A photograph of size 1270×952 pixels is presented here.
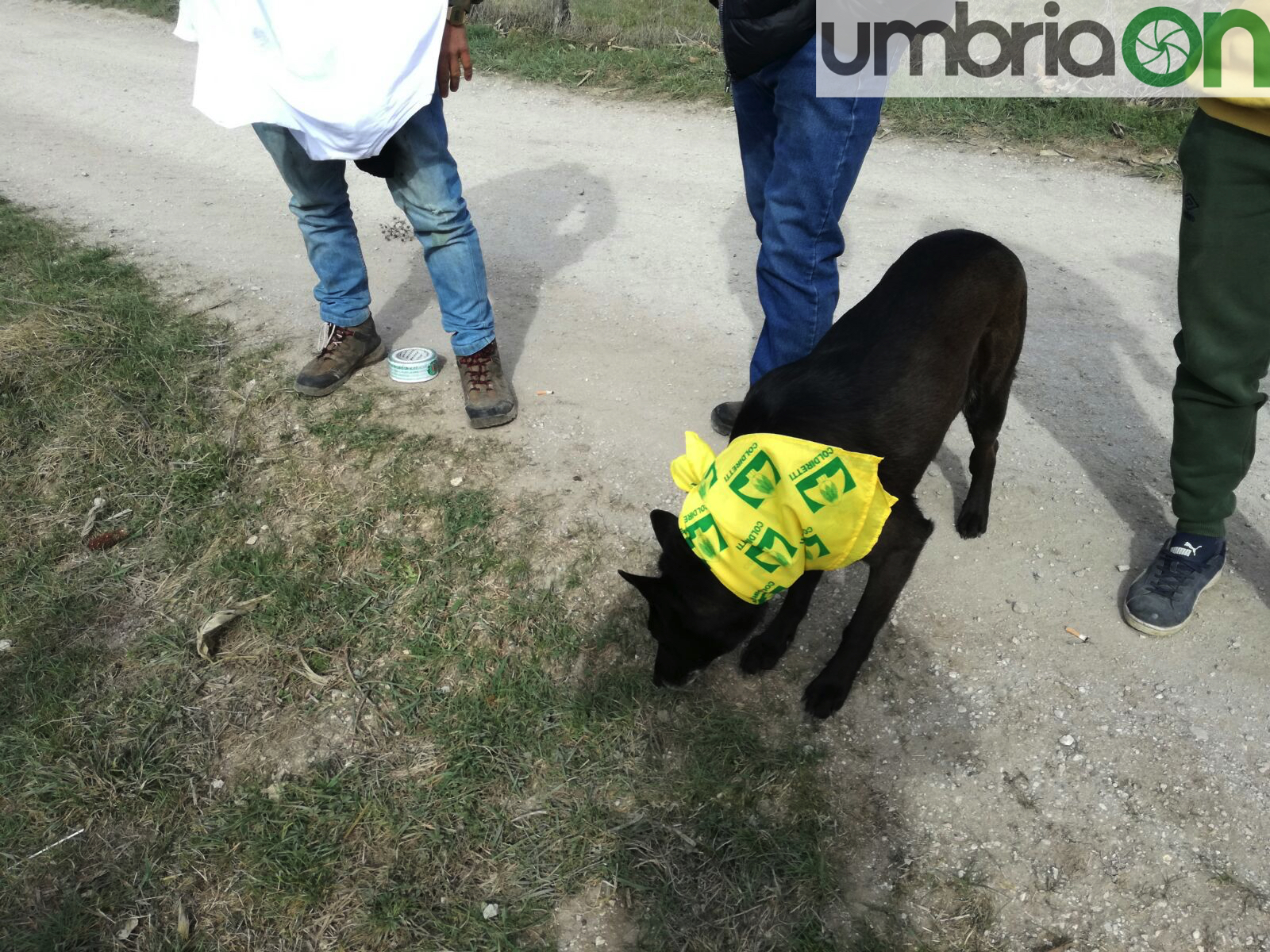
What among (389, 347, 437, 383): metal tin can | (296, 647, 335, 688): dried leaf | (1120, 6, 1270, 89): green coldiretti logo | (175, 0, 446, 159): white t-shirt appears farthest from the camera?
(1120, 6, 1270, 89): green coldiretti logo

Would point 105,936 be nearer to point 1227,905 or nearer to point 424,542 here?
point 424,542

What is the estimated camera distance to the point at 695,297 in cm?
481

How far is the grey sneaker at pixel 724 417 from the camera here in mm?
3766

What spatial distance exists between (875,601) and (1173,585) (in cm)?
102

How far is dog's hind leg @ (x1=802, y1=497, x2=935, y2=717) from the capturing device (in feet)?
8.45

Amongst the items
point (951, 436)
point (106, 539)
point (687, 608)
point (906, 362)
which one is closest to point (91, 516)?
point (106, 539)

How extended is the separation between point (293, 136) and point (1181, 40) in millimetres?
6470

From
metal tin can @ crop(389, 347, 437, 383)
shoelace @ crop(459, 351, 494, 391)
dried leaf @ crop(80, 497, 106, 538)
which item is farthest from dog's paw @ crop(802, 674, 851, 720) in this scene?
dried leaf @ crop(80, 497, 106, 538)

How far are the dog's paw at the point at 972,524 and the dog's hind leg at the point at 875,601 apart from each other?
2.21 feet

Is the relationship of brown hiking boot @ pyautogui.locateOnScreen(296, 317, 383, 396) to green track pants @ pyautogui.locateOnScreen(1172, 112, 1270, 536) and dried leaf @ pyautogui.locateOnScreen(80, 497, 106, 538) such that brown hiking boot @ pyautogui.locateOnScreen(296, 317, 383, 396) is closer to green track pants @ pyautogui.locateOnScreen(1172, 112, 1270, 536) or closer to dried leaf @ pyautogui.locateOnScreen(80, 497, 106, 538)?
dried leaf @ pyautogui.locateOnScreen(80, 497, 106, 538)

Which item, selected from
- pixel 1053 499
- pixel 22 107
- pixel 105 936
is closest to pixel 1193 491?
pixel 1053 499

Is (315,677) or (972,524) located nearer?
(315,677)

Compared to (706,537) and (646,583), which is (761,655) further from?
(706,537)

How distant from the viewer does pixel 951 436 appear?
375cm
